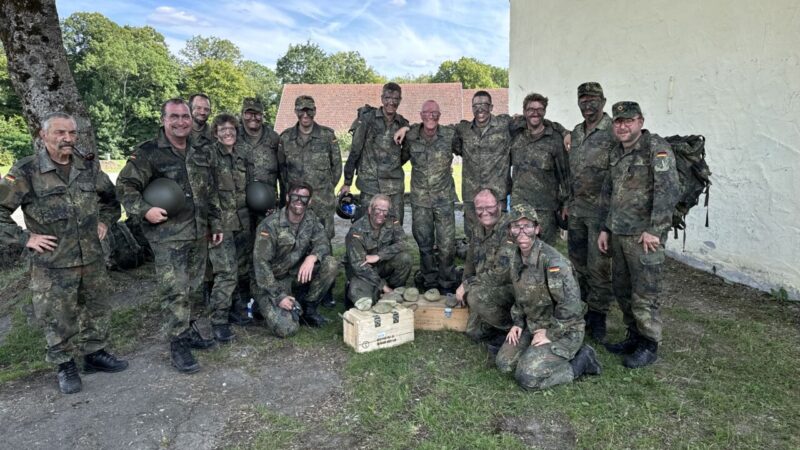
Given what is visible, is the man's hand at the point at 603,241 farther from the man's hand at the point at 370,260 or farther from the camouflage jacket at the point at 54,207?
the camouflage jacket at the point at 54,207

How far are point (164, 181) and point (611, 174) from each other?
385 cm

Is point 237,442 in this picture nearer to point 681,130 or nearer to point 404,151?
point 404,151

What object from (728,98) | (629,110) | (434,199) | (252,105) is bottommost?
(434,199)

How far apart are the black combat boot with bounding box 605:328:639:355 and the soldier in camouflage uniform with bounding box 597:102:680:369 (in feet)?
0.26

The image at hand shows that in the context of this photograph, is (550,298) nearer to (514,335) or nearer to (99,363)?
(514,335)

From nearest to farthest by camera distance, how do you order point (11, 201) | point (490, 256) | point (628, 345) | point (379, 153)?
point (11, 201) < point (628, 345) < point (490, 256) < point (379, 153)

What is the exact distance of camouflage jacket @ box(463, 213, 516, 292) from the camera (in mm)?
4719

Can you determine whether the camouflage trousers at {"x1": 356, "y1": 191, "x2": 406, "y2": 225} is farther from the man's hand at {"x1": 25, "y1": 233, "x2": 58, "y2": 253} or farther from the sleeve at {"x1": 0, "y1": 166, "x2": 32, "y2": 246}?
the sleeve at {"x1": 0, "y1": 166, "x2": 32, "y2": 246}

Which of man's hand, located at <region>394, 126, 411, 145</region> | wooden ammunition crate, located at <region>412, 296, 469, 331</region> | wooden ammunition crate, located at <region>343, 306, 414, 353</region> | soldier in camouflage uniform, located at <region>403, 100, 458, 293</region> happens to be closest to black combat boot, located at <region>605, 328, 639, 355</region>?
wooden ammunition crate, located at <region>412, 296, 469, 331</region>

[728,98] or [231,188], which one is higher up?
[728,98]

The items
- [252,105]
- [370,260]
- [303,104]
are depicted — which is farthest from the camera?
[303,104]

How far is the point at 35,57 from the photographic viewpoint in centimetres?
634

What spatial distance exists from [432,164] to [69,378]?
409cm

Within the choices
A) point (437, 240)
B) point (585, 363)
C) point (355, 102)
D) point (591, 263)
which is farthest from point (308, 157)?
point (355, 102)
